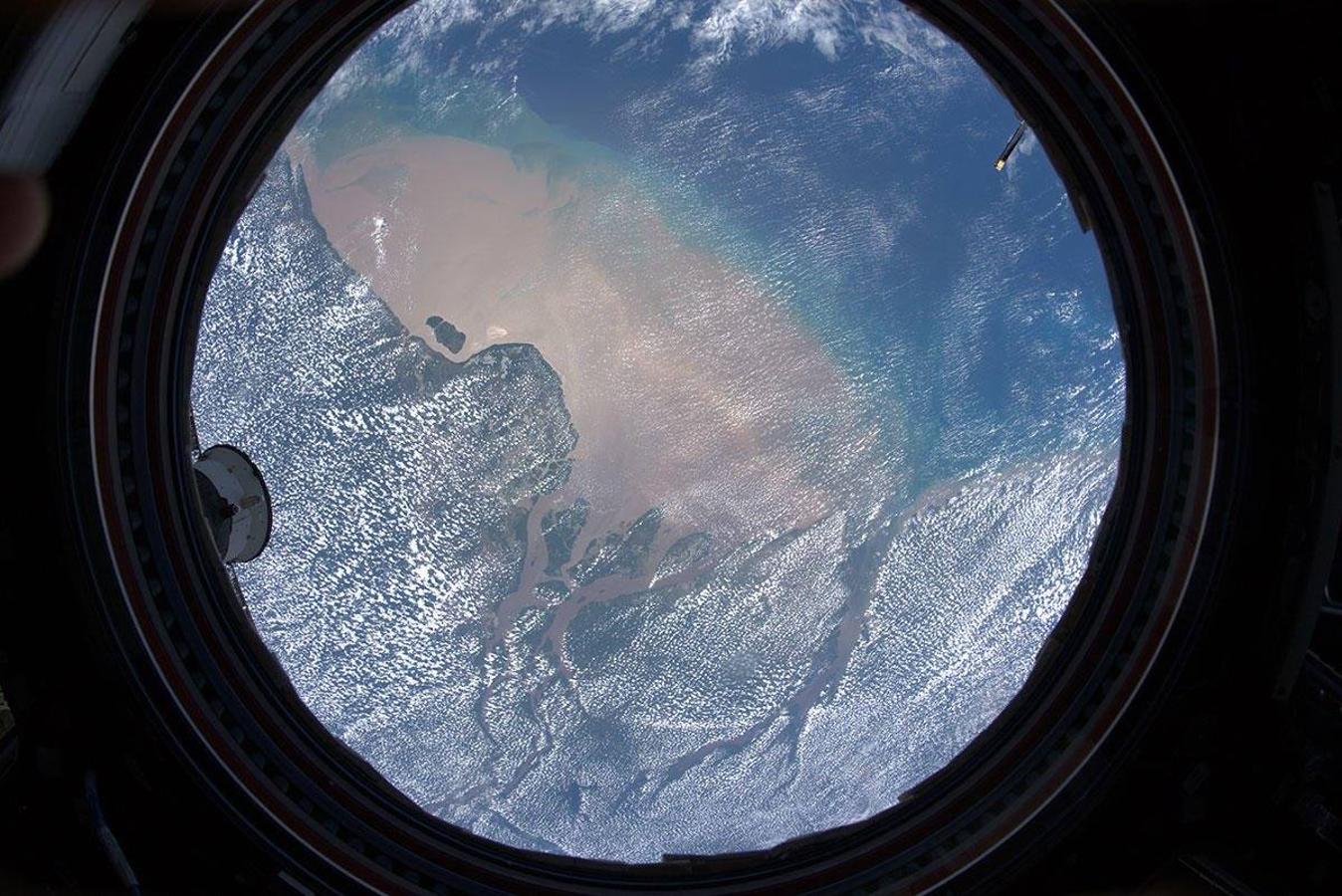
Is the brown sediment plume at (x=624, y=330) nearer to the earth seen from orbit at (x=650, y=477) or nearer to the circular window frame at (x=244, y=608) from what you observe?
the earth seen from orbit at (x=650, y=477)

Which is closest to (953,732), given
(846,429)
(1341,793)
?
(846,429)

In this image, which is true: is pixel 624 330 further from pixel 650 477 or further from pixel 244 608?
pixel 244 608

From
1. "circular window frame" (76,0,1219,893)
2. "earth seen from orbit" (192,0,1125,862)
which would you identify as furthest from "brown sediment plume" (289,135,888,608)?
"circular window frame" (76,0,1219,893)

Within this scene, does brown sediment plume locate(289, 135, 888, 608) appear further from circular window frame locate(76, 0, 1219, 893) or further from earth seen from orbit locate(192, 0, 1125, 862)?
circular window frame locate(76, 0, 1219, 893)

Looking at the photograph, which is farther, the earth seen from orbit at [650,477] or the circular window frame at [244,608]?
the earth seen from orbit at [650,477]

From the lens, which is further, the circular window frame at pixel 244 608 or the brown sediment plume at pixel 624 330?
the brown sediment plume at pixel 624 330

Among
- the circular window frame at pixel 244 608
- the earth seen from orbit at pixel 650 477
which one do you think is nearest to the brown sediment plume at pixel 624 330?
the earth seen from orbit at pixel 650 477

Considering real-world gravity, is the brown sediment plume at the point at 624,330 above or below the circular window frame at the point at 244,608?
above
